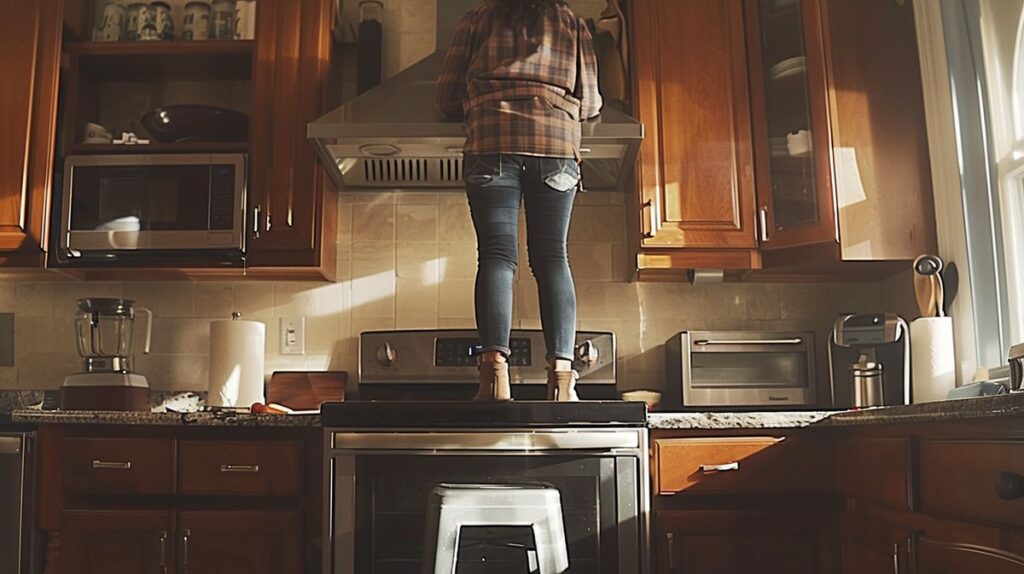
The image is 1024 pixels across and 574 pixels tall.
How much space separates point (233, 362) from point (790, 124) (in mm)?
1742

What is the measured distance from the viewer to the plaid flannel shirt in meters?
2.52

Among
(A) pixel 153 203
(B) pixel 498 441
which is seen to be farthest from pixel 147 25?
(B) pixel 498 441

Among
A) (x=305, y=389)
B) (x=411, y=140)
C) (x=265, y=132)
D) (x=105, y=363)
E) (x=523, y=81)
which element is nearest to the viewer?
(x=523, y=81)

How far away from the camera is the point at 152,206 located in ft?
10.6

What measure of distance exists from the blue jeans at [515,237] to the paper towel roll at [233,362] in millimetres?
983

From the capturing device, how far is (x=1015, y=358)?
6.15 ft

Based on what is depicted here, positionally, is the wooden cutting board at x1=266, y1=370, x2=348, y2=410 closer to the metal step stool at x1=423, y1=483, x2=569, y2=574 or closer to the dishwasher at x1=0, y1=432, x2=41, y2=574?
the dishwasher at x1=0, y1=432, x2=41, y2=574

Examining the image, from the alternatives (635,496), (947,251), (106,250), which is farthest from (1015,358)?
(106,250)

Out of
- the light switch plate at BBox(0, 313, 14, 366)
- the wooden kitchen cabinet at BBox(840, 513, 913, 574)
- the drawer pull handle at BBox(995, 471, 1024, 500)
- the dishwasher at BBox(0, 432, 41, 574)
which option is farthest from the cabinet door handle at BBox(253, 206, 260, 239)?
the drawer pull handle at BBox(995, 471, 1024, 500)

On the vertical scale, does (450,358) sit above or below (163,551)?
above

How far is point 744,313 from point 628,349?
381 millimetres

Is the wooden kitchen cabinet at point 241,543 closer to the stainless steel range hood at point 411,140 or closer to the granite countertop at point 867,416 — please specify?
the granite countertop at point 867,416

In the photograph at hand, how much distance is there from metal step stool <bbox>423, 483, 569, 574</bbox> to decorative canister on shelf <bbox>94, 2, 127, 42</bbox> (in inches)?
75.9

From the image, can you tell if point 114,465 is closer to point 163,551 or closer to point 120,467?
point 120,467
